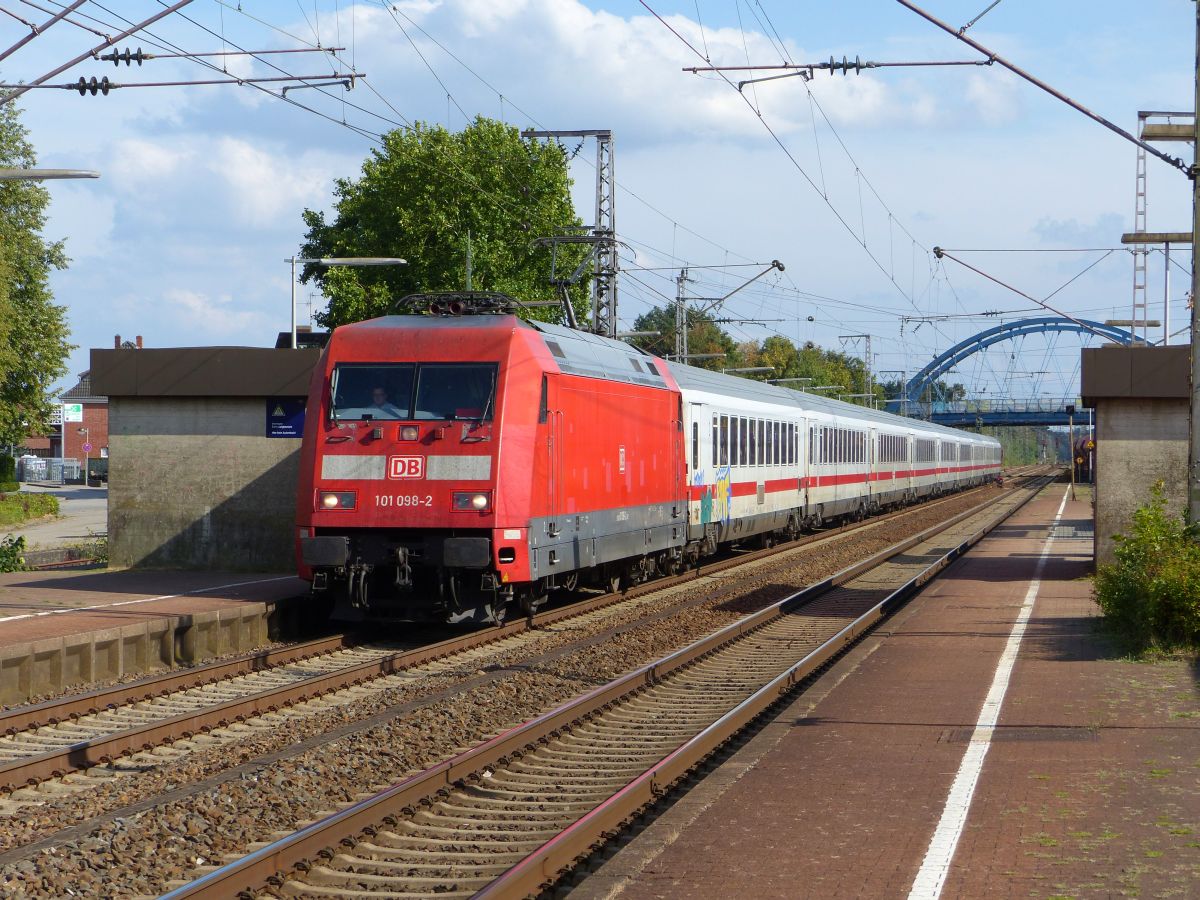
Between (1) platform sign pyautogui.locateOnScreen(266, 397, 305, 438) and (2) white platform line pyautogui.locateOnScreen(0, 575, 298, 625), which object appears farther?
(1) platform sign pyautogui.locateOnScreen(266, 397, 305, 438)

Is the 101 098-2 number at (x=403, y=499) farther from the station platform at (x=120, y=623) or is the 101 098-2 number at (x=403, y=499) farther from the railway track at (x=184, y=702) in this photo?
the station platform at (x=120, y=623)

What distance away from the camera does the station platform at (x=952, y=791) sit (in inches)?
248

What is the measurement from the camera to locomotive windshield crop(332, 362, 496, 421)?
587 inches

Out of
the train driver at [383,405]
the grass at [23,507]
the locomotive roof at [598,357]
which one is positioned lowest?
the grass at [23,507]

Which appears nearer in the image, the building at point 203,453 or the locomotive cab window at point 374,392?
the locomotive cab window at point 374,392

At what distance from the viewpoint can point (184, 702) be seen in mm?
11977

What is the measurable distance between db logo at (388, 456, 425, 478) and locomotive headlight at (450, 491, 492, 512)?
1.48 feet

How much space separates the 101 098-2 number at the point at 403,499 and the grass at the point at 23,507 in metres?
37.8

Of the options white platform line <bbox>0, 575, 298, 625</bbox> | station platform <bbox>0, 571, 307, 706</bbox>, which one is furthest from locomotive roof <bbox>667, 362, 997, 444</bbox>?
station platform <bbox>0, 571, 307, 706</bbox>

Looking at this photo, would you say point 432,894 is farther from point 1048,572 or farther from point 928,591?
point 1048,572

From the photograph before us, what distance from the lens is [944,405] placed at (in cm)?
12344

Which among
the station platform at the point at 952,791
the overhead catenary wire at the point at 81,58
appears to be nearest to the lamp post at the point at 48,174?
the overhead catenary wire at the point at 81,58

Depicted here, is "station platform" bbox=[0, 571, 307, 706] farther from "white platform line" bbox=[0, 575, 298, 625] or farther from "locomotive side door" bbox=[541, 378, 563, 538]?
"locomotive side door" bbox=[541, 378, 563, 538]

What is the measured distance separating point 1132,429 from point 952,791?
594 inches
